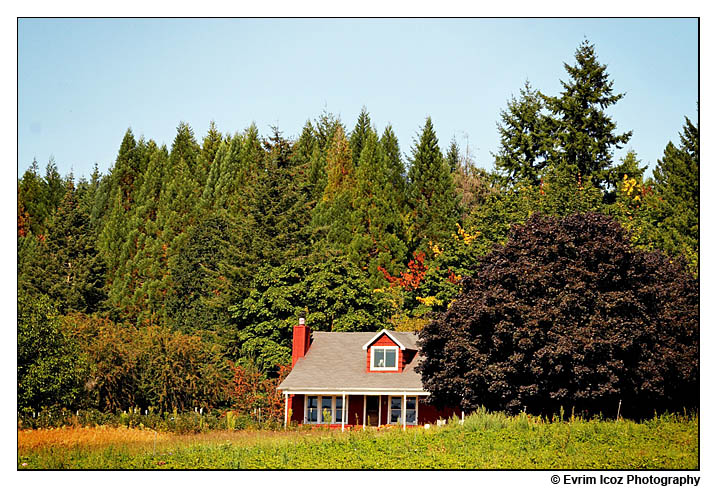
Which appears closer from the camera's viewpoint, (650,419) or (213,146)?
(650,419)

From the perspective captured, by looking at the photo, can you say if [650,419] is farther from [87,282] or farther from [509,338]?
[87,282]

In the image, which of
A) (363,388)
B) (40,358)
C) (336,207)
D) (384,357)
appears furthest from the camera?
(336,207)

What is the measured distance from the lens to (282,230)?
45.3m

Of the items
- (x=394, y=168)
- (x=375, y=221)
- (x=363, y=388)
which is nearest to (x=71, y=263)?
(x=375, y=221)

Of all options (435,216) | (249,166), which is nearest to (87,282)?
(249,166)

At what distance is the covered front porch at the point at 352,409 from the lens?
34.1 metres

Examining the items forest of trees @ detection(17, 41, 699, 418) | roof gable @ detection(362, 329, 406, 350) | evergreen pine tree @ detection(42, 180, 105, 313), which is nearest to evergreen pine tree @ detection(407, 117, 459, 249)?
forest of trees @ detection(17, 41, 699, 418)

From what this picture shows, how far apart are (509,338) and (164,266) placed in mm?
33171

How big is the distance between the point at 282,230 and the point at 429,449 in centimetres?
2656

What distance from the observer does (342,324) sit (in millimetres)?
40312

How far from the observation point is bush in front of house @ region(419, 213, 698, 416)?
82.5 ft

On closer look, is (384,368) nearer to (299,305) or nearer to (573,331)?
(299,305)

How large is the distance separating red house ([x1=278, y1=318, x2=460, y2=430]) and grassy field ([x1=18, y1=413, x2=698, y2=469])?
1048 cm

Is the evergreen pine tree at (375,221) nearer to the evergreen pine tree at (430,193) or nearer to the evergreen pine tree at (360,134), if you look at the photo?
the evergreen pine tree at (430,193)
